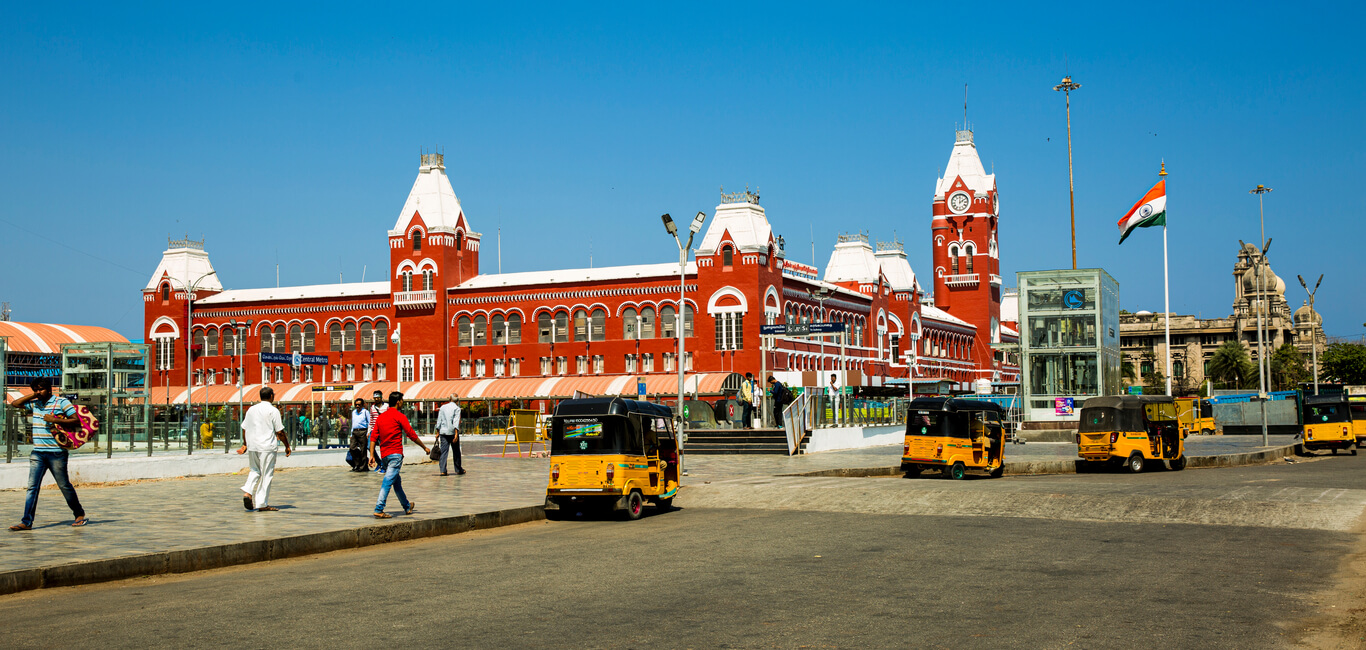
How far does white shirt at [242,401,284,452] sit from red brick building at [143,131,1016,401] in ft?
156

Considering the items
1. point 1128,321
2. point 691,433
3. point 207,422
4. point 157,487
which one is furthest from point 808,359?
point 1128,321

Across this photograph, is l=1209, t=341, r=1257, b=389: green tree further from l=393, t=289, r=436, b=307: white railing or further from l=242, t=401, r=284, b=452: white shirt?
l=242, t=401, r=284, b=452: white shirt

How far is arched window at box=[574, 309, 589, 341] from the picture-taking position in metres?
69.5

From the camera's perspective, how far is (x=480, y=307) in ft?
238

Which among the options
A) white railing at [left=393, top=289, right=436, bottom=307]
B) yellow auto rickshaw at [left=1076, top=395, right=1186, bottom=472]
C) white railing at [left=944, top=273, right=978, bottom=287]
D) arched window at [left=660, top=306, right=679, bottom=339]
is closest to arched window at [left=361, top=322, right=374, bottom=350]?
white railing at [left=393, top=289, right=436, bottom=307]

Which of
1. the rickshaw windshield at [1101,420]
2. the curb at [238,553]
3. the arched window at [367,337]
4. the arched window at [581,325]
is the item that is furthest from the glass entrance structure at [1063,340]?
the arched window at [367,337]

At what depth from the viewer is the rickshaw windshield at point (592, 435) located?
1620 centimetres

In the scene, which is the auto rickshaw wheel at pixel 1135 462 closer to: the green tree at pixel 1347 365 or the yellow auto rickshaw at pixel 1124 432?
the yellow auto rickshaw at pixel 1124 432

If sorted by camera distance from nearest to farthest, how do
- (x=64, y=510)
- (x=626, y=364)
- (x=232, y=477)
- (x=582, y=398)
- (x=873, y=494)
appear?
1. (x=64, y=510)
2. (x=582, y=398)
3. (x=873, y=494)
4. (x=232, y=477)
5. (x=626, y=364)

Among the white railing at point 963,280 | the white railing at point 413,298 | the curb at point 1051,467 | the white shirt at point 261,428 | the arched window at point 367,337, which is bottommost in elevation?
the curb at point 1051,467

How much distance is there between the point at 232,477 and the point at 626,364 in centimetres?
4567

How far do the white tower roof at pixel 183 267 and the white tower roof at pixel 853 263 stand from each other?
4344cm

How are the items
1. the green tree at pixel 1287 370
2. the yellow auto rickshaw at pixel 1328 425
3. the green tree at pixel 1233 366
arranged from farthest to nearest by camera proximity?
the green tree at pixel 1287 370 → the green tree at pixel 1233 366 → the yellow auto rickshaw at pixel 1328 425

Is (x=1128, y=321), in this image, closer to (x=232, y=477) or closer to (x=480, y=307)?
(x=480, y=307)
